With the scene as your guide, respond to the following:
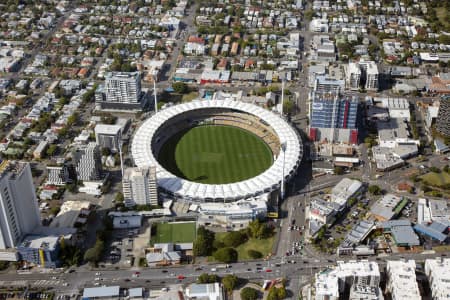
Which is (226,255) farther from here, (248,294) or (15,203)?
(15,203)

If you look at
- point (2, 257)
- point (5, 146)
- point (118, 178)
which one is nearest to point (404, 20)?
point (118, 178)

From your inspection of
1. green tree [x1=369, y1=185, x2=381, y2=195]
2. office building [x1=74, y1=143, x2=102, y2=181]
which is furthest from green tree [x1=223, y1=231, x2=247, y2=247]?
office building [x1=74, y1=143, x2=102, y2=181]

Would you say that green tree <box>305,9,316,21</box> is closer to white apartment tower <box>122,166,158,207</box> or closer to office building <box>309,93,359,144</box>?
office building <box>309,93,359,144</box>

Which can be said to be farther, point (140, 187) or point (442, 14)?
point (442, 14)

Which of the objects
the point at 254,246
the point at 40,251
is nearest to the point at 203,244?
the point at 254,246

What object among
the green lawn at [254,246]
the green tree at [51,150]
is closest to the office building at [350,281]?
the green lawn at [254,246]

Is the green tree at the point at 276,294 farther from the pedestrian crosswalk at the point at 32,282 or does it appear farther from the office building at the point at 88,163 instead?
the office building at the point at 88,163
